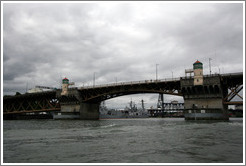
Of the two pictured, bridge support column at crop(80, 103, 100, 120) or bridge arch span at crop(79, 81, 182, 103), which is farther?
bridge support column at crop(80, 103, 100, 120)

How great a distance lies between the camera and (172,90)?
73.7 metres

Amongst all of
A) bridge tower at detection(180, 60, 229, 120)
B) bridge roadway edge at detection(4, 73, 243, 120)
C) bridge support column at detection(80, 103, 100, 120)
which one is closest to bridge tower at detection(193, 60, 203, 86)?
bridge tower at detection(180, 60, 229, 120)

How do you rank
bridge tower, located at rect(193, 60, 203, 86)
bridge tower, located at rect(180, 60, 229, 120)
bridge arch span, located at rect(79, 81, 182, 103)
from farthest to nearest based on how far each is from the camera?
bridge arch span, located at rect(79, 81, 182, 103) < bridge tower, located at rect(193, 60, 203, 86) < bridge tower, located at rect(180, 60, 229, 120)

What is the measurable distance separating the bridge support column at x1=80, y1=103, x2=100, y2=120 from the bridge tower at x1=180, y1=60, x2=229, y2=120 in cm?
4370

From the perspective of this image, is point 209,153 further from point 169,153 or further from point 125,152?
point 125,152

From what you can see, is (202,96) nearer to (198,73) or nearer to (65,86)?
(198,73)

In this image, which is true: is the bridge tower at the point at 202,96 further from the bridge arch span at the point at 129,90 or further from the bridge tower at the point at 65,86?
the bridge tower at the point at 65,86

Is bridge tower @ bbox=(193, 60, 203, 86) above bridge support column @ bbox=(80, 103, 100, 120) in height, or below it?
above

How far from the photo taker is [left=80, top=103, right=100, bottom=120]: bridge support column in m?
89.7

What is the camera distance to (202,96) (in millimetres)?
63375

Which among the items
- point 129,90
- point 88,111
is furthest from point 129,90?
point 88,111

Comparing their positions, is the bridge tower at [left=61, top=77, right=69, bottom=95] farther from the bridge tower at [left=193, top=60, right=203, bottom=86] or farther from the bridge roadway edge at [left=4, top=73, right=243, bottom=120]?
the bridge tower at [left=193, top=60, right=203, bottom=86]

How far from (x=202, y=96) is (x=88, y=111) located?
164ft

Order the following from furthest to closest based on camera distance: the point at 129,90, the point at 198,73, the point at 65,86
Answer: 1. the point at 65,86
2. the point at 129,90
3. the point at 198,73
